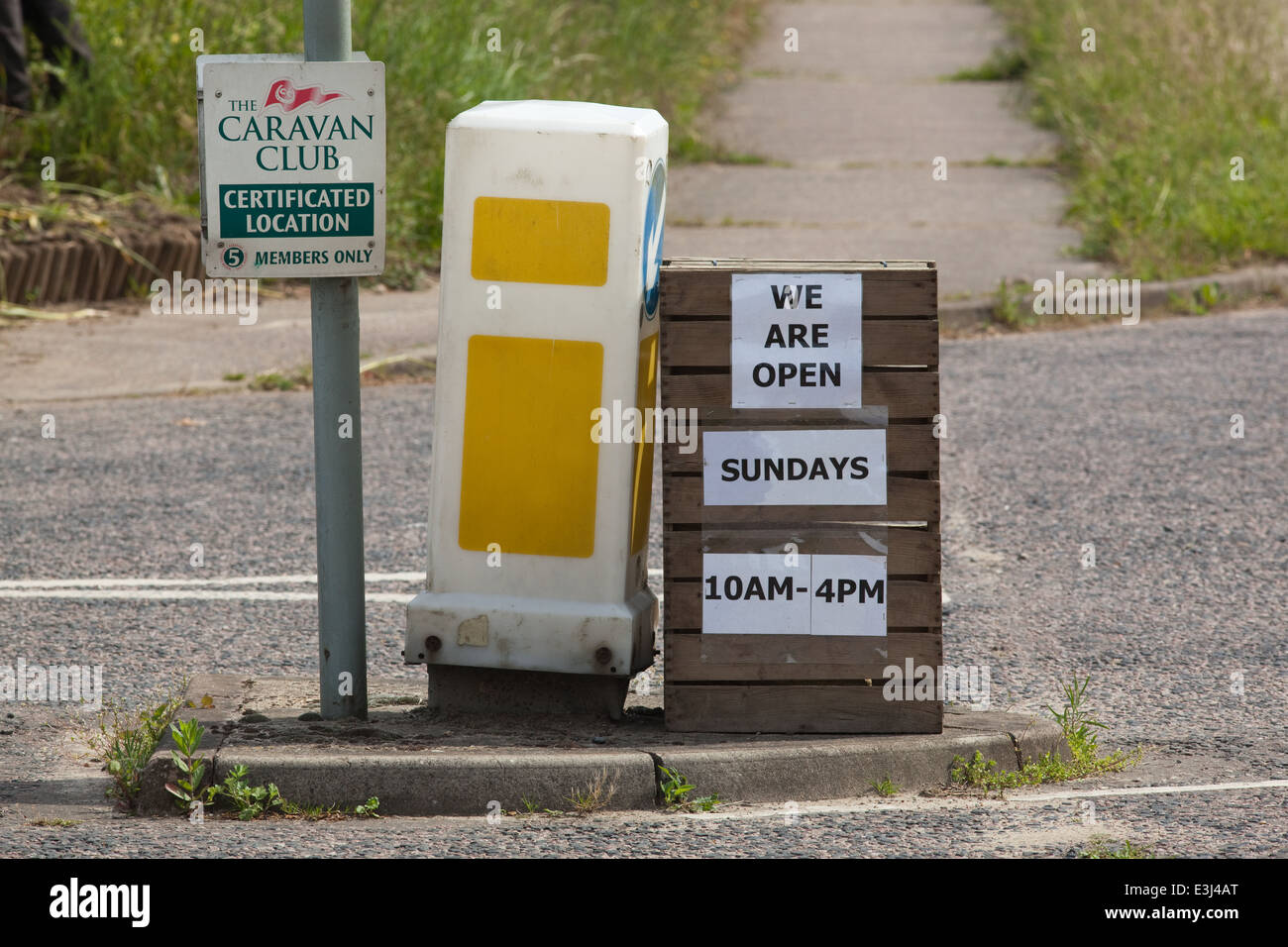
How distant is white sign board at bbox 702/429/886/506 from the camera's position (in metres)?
3.96

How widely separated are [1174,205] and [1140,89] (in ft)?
10.7

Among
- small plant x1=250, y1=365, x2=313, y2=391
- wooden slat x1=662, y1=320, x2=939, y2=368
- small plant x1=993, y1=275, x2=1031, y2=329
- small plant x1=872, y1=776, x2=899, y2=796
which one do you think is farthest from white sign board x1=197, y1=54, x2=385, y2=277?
small plant x1=993, y1=275, x2=1031, y2=329

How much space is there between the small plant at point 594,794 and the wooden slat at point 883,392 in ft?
3.08

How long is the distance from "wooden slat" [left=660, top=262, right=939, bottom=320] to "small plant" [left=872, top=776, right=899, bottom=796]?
3.77 feet

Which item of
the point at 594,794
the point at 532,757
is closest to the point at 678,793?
the point at 594,794

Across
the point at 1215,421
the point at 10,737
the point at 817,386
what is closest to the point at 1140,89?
the point at 1215,421

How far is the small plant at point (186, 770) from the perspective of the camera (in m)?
3.65

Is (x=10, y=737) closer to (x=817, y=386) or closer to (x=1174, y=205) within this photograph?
(x=817, y=386)

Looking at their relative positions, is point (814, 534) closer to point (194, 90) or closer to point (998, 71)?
point (194, 90)

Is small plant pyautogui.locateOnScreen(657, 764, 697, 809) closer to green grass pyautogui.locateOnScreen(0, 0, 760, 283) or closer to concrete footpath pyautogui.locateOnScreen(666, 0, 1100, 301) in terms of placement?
concrete footpath pyautogui.locateOnScreen(666, 0, 1100, 301)

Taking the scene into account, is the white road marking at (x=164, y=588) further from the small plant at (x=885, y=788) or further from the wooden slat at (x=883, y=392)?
the small plant at (x=885, y=788)

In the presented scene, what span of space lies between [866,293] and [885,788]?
122 cm

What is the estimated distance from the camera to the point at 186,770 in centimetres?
365

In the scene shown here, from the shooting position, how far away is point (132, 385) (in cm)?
862
